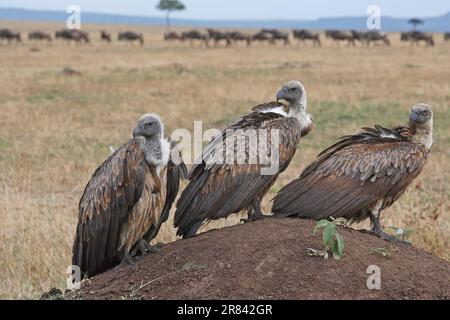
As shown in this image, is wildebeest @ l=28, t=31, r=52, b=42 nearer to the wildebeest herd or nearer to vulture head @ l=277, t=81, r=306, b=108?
the wildebeest herd

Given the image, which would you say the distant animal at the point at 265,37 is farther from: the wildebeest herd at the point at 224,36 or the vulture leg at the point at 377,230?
the vulture leg at the point at 377,230

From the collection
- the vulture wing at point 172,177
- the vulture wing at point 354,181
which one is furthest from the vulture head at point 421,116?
the vulture wing at point 172,177

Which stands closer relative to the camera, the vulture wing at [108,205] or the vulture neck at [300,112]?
the vulture wing at [108,205]

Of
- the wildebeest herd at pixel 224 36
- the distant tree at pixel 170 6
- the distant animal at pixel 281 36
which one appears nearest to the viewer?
the wildebeest herd at pixel 224 36

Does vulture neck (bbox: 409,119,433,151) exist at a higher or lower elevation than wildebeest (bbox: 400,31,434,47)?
lower

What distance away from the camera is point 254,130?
591 centimetres

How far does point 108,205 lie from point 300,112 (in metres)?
1.88

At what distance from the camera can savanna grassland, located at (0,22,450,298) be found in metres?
8.00

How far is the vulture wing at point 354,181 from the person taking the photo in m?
5.75

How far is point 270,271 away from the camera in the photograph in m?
4.78

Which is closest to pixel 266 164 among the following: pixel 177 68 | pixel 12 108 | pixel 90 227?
pixel 90 227

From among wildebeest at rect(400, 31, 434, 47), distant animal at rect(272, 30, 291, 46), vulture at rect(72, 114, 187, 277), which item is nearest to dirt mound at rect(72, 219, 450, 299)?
vulture at rect(72, 114, 187, 277)
